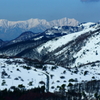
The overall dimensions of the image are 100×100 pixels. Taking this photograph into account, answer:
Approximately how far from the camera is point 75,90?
3098 inches

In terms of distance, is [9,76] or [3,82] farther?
[9,76]

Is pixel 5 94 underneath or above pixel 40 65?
underneath

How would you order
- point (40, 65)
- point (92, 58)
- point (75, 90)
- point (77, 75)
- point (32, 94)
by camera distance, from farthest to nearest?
point (92, 58)
point (40, 65)
point (77, 75)
point (75, 90)
point (32, 94)

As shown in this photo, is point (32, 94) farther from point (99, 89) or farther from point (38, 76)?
point (38, 76)

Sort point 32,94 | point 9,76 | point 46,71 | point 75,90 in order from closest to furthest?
1. point 32,94
2. point 75,90
3. point 9,76
4. point 46,71

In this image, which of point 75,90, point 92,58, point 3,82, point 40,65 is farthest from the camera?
point 92,58

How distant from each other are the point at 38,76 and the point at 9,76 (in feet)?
36.5

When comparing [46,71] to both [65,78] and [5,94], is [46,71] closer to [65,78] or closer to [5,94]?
[65,78]

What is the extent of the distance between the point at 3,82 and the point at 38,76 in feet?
64.6

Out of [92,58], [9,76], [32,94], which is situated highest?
[92,58]

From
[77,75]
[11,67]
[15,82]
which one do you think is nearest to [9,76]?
[15,82]

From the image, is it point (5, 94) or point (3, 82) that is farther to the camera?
point (3, 82)

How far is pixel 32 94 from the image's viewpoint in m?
65.6

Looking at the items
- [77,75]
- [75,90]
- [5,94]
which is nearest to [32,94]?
[5,94]
